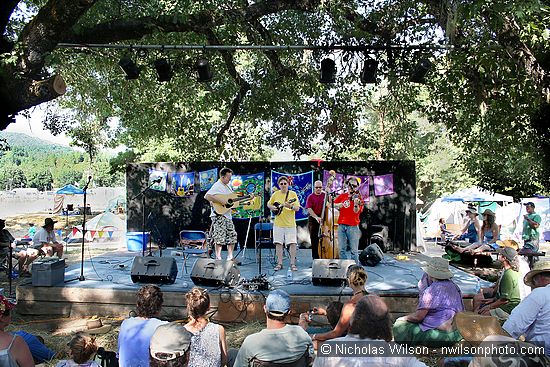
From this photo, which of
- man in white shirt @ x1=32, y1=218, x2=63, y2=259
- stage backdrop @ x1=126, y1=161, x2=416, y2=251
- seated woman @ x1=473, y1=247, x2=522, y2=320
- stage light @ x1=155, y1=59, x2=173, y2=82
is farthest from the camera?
stage backdrop @ x1=126, y1=161, x2=416, y2=251

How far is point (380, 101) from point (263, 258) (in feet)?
15.3

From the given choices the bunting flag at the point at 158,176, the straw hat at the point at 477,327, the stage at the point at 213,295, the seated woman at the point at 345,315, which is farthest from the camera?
the bunting flag at the point at 158,176

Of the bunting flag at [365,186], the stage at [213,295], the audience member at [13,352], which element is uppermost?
the bunting flag at [365,186]

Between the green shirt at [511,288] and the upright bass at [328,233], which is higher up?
the upright bass at [328,233]

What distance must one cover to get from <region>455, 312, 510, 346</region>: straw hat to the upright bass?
432 cm

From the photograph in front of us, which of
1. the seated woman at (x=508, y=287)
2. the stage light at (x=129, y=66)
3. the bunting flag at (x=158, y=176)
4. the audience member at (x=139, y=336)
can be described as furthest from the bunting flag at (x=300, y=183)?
the audience member at (x=139, y=336)

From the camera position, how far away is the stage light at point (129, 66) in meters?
7.72

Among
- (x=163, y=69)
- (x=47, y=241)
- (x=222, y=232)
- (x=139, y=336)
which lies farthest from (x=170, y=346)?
(x=47, y=241)

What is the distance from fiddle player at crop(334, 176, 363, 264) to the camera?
24.5 ft

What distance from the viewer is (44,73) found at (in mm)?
5805

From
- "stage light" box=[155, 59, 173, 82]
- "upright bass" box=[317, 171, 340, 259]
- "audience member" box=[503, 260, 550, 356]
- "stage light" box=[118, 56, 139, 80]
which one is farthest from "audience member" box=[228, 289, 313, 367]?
"stage light" box=[155, 59, 173, 82]

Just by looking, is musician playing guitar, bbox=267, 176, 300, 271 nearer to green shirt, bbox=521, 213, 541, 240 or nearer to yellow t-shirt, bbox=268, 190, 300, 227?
yellow t-shirt, bbox=268, 190, 300, 227

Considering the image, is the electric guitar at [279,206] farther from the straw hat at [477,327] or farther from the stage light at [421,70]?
the straw hat at [477,327]

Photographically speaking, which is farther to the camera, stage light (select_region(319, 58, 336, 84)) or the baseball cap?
stage light (select_region(319, 58, 336, 84))
